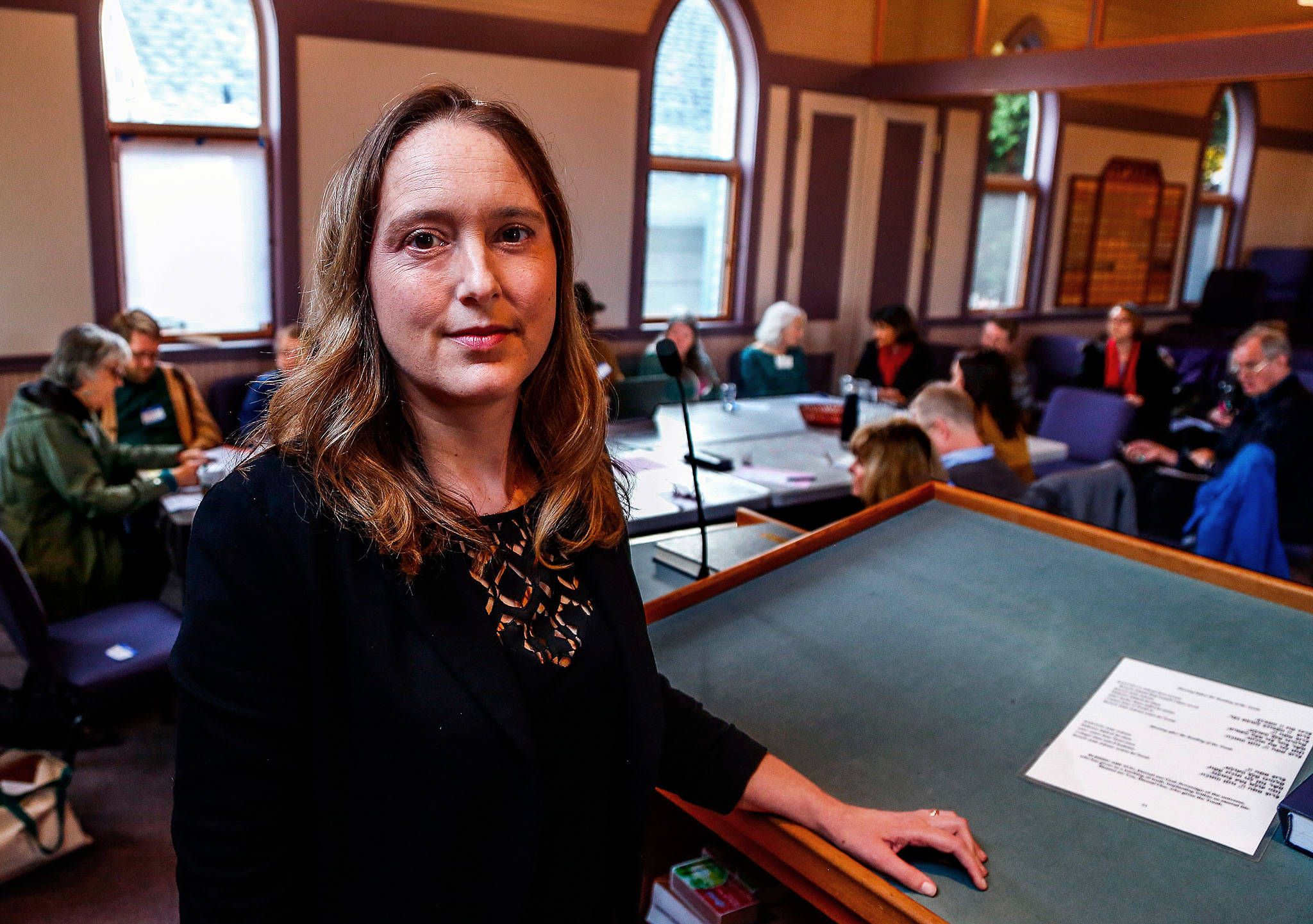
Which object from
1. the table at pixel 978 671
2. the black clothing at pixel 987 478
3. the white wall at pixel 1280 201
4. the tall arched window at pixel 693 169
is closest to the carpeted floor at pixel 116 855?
the table at pixel 978 671

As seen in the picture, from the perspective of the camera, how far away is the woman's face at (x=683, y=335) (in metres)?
6.16

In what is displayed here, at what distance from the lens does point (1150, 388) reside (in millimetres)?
6762

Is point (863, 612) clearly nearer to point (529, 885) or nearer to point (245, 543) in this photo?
point (529, 885)

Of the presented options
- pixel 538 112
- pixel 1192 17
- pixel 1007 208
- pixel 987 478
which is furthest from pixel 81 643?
pixel 1007 208

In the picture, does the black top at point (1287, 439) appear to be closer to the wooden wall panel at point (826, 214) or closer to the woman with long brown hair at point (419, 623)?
the wooden wall panel at point (826, 214)

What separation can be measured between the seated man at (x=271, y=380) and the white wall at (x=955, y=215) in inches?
216

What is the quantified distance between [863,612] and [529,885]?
0.79 metres

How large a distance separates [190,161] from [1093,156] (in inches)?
311

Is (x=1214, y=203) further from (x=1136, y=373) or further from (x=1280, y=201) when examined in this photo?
(x=1136, y=373)

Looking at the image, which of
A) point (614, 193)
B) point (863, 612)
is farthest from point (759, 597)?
point (614, 193)

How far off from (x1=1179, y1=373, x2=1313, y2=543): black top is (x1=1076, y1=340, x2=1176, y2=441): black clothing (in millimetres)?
1704

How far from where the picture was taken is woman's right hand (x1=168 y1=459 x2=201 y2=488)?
365 centimetres

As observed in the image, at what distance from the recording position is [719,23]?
23.6ft

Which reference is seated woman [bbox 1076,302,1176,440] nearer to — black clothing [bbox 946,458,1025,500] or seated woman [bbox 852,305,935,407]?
seated woman [bbox 852,305,935,407]
